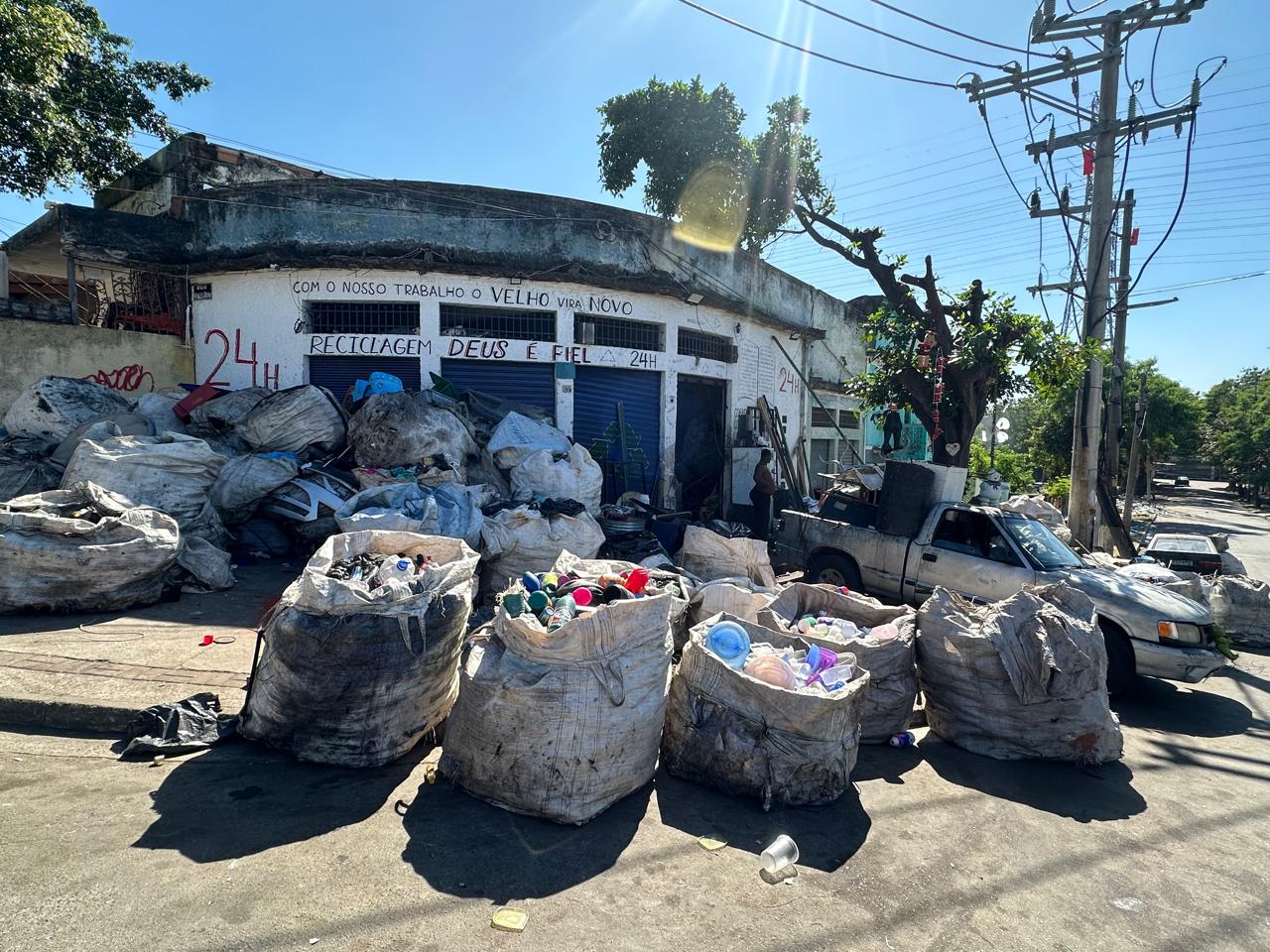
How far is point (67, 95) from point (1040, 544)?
18.6 metres

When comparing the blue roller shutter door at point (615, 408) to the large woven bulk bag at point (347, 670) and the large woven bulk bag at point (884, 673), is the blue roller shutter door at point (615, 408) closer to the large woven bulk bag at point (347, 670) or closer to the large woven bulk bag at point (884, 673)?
the large woven bulk bag at point (884, 673)

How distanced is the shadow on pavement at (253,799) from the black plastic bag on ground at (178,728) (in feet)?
0.32

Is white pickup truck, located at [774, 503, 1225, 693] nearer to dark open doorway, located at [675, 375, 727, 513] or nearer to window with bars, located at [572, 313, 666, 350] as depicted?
dark open doorway, located at [675, 375, 727, 513]

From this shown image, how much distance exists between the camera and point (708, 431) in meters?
12.3

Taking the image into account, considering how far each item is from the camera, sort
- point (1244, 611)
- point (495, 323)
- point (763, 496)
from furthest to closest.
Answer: point (763, 496) < point (495, 323) < point (1244, 611)

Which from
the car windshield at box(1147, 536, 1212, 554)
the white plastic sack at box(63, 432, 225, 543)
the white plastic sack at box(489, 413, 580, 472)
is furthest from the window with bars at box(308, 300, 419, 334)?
the car windshield at box(1147, 536, 1212, 554)

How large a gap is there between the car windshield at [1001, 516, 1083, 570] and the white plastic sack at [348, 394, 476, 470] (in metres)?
5.73

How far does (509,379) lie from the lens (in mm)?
9602

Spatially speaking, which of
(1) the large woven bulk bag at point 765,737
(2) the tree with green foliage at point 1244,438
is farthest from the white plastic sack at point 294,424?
(2) the tree with green foliage at point 1244,438

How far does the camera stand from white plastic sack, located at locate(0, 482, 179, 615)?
4863 mm

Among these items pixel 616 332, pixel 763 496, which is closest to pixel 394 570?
pixel 616 332

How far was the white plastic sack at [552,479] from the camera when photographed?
7656 millimetres

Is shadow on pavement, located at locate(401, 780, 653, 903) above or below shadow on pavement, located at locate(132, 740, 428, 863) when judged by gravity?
below

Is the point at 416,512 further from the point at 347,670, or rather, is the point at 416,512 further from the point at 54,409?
the point at 54,409
